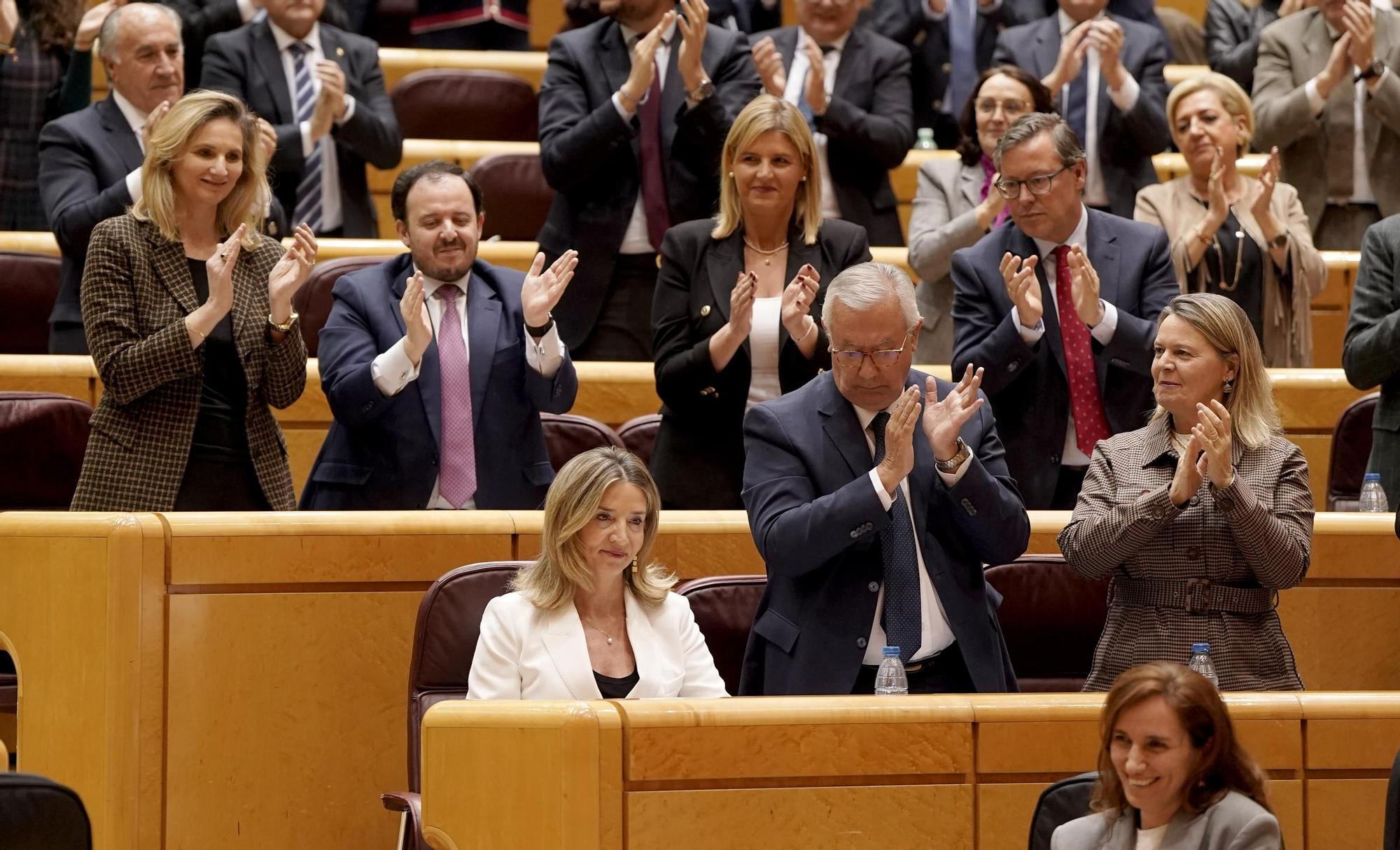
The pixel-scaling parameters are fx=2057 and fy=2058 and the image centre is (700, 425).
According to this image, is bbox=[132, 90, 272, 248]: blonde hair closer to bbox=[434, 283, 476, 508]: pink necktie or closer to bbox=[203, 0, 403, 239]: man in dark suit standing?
bbox=[434, 283, 476, 508]: pink necktie

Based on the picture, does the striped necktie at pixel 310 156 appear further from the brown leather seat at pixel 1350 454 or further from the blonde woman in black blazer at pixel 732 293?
the brown leather seat at pixel 1350 454

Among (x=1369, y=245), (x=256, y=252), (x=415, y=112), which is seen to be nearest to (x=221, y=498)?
(x=256, y=252)

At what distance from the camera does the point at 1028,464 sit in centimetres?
423

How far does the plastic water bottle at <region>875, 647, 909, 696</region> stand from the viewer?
3.14 m

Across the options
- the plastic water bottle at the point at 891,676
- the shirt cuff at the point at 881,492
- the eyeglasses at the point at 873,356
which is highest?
the eyeglasses at the point at 873,356

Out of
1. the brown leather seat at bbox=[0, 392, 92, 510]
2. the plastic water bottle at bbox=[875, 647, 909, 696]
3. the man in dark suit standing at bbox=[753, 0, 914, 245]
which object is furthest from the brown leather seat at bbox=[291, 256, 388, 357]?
the plastic water bottle at bbox=[875, 647, 909, 696]

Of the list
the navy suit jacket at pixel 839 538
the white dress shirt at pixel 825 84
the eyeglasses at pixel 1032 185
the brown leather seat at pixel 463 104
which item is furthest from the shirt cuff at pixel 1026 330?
the brown leather seat at pixel 463 104

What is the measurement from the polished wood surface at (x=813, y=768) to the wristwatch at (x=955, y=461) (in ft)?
1.23

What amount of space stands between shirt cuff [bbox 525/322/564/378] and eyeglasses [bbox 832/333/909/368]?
2.76 feet

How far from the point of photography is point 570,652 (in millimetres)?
3234

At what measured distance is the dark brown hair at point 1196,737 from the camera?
2662mm

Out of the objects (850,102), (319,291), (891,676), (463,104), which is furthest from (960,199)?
(891,676)

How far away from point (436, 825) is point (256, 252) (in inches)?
60.9

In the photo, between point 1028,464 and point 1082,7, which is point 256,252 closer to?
point 1028,464
